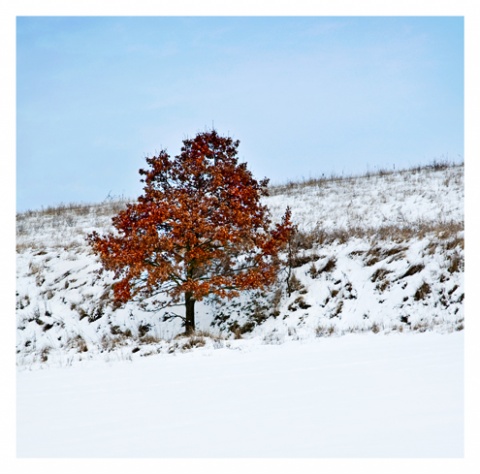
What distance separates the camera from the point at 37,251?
766 inches

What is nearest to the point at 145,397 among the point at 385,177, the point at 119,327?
the point at 119,327

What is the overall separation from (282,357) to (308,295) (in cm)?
680

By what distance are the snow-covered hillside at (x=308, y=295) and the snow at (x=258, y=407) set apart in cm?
225

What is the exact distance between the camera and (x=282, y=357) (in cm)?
760

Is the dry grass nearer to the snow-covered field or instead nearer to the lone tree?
the snow-covered field

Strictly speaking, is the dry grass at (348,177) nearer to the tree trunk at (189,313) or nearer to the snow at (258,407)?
the tree trunk at (189,313)

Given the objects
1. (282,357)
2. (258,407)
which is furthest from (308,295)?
(258,407)

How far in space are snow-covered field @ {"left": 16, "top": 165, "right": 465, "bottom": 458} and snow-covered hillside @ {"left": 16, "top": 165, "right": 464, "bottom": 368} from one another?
0.05 metres

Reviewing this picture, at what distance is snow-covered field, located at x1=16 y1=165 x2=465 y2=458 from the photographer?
14.3 ft

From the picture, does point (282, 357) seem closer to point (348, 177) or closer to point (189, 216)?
point (189, 216)

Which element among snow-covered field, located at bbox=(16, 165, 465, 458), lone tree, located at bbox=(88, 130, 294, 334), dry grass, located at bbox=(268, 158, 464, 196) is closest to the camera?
snow-covered field, located at bbox=(16, 165, 465, 458)

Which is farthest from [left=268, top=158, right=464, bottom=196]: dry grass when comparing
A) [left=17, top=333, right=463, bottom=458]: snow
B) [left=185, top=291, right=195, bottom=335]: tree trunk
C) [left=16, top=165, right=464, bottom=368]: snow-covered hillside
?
[left=17, top=333, right=463, bottom=458]: snow

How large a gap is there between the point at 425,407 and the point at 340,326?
305 inches

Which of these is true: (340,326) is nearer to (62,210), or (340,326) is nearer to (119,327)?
(119,327)
